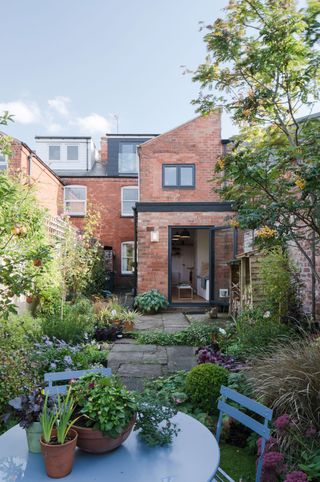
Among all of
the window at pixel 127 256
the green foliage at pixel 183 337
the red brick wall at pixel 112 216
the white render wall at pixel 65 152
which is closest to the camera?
the green foliage at pixel 183 337

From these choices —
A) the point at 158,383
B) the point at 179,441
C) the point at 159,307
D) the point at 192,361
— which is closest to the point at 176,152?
the point at 159,307

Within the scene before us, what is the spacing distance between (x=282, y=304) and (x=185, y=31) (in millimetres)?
4752

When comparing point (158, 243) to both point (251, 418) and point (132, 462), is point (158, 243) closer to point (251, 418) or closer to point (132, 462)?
point (251, 418)

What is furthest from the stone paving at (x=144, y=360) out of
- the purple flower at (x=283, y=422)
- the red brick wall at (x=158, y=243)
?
the red brick wall at (x=158, y=243)

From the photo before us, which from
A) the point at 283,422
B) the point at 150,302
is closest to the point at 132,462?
the point at 283,422

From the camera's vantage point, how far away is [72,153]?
18891 millimetres

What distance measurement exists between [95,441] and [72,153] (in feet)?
60.7

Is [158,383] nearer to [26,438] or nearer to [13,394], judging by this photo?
[13,394]

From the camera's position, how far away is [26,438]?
1996 millimetres

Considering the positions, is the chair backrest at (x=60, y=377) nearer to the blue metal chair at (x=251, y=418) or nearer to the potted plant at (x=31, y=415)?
the potted plant at (x=31, y=415)

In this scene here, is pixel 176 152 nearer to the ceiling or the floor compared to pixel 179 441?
A: nearer to the ceiling

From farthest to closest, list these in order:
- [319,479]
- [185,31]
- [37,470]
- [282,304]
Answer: [282,304] → [185,31] → [319,479] → [37,470]

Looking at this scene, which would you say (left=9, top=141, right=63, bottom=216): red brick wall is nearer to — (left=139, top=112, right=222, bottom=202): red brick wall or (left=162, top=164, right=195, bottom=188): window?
(left=139, top=112, right=222, bottom=202): red brick wall

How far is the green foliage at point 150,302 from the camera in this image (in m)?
10.3
